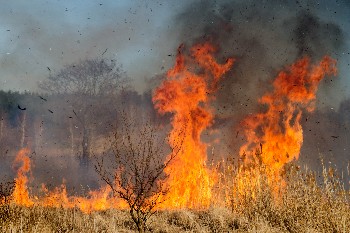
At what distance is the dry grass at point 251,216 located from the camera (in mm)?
8703

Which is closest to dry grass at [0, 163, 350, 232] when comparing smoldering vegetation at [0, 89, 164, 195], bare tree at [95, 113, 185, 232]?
bare tree at [95, 113, 185, 232]

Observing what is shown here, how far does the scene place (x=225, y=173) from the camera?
1209cm

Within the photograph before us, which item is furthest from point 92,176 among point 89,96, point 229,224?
point 229,224

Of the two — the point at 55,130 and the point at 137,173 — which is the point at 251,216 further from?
the point at 55,130

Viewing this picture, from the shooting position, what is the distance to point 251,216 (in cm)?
1097

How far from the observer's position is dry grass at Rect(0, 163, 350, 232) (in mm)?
8703

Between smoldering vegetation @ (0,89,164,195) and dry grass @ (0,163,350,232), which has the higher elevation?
smoldering vegetation @ (0,89,164,195)

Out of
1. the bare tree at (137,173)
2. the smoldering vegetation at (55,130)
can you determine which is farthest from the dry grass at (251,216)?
the smoldering vegetation at (55,130)

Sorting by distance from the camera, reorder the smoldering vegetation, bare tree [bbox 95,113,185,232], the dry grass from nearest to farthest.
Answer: bare tree [bbox 95,113,185,232] < the dry grass < the smoldering vegetation

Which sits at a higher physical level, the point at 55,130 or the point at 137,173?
the point at 55,130

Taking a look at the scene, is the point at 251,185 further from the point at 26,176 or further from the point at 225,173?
the point at 26,176

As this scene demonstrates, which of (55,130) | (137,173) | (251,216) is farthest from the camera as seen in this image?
(55,130)

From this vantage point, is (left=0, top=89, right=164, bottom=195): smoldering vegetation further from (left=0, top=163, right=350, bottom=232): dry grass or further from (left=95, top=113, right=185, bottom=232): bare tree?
(left=95, top=113, right=185, bottom=232): bare tree

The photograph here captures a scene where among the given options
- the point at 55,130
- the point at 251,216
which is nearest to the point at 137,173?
the point at 251,216
